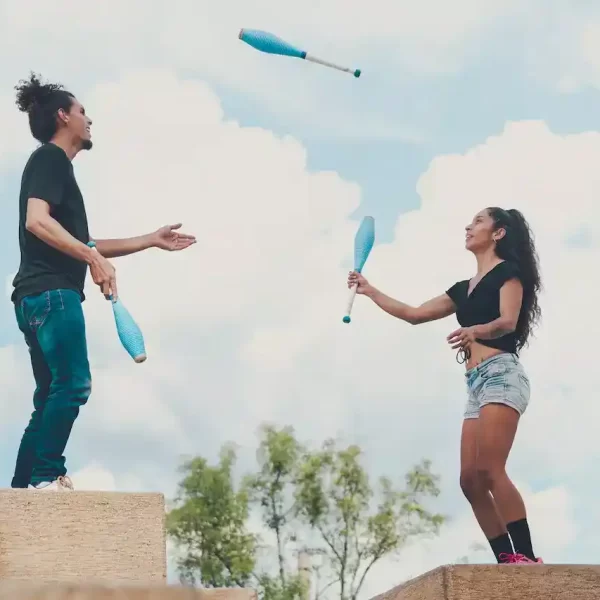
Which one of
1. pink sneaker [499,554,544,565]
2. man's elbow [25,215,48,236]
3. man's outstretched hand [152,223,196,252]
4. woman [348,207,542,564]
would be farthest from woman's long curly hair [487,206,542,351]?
man's elbow [25,215,48,236]

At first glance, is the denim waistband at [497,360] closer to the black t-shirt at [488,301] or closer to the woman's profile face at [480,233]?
the black t-shirt at [488,301]

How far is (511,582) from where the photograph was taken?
5160mm

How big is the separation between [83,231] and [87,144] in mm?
641

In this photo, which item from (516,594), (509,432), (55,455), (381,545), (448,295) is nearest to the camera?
(516,594)

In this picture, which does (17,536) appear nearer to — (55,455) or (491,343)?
(55,455)

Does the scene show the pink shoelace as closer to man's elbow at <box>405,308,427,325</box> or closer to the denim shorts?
the denim shorts

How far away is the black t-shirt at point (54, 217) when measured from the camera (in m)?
6.23

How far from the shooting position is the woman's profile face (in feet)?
20.9

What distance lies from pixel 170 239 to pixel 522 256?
2236mm

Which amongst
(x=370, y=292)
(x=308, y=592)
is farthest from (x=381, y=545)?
(x=370, y=292)

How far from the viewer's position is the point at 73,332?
240 inches

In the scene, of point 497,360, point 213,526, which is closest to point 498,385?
point 497,360

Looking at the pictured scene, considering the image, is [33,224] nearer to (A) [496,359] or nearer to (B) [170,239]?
(B) [170,239]

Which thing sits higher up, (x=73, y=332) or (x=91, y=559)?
(x=73, y=332)
